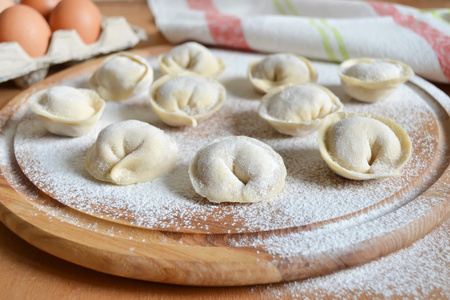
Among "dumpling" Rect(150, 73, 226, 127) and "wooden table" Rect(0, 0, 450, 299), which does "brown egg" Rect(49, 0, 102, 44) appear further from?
→ "wooden table" Rect(0, 0, 450, 299)

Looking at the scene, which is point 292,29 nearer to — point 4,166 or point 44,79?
point 44,79

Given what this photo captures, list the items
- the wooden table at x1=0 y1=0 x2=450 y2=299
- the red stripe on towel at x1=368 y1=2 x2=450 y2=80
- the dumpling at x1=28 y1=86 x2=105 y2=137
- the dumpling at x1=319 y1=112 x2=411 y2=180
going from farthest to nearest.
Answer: the red stripe on towel at x1=368 y1=2 x2=450 y2=80 < the dumpling at x1=28 y1=86 x2=105 y2=137 < the dumpling at x1=319 y1=112 x2=411 y2=180 < the wooden table at x1=0 y1=0 x2=450 y2=299

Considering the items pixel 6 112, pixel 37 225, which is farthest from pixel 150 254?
pixel 6 112

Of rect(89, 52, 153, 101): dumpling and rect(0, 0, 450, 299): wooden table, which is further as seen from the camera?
rect(89, 52, 153, 101): dumpling

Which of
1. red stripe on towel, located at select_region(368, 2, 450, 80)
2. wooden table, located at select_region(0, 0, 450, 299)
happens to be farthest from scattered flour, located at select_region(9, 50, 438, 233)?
red stripe on towel, located at select_region(368, 2, 450, 80)

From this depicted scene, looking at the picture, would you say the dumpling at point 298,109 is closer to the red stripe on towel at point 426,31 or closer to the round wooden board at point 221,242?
the round wooden board at point 221,242
